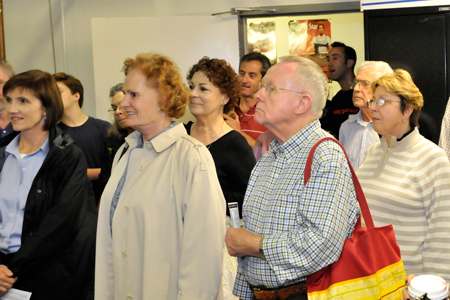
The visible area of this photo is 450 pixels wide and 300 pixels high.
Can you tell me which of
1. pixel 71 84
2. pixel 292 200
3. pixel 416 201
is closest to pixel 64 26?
pixel 71 84

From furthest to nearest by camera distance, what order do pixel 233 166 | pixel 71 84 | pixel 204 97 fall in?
pixel 71 84 < pixel 204 97 < pixel 233 166

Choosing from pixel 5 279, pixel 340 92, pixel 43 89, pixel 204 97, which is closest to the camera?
pixel 5 279

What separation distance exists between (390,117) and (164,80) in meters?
1.19

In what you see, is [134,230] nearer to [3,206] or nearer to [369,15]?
[3,206]

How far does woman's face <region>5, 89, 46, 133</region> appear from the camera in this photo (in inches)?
92.7

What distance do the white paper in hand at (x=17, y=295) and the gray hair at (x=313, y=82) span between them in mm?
1571

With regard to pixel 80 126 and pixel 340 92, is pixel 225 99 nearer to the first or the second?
pixel 80 126

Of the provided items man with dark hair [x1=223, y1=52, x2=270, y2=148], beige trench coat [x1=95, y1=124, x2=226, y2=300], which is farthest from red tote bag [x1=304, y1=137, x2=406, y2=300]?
man with dark hair [x1=223, y1=52, x2=270, y2=148]

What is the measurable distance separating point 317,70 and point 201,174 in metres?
0.60

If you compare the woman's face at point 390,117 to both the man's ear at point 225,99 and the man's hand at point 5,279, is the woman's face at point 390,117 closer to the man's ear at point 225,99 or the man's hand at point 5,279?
the man's ear at point 225,99

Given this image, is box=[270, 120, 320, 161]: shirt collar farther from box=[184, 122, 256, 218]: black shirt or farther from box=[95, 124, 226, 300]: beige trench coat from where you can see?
box=[184, 122, 256, 218]: black shirt

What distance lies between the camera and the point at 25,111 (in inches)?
92.9

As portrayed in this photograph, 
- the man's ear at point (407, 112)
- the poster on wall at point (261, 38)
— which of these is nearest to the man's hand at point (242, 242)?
the man's ear at point (407, 112)

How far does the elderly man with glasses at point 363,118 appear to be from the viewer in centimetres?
318
